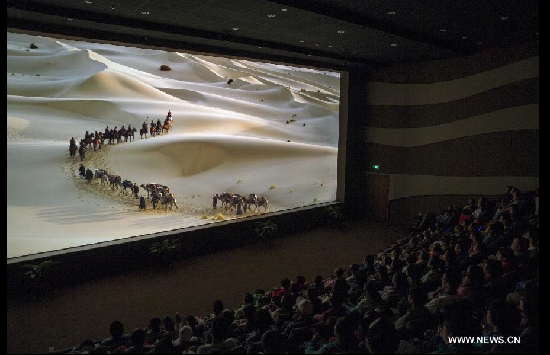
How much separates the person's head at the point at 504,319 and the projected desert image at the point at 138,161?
668 cm

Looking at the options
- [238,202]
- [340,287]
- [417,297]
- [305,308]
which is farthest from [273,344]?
[238,202]

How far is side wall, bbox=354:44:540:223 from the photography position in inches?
339

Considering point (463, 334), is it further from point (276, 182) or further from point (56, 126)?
point (56, 126)

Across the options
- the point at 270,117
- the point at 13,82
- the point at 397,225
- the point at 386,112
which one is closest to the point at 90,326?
the point at 397,225

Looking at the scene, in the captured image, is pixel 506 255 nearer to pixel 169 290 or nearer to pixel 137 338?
pixel 137 338

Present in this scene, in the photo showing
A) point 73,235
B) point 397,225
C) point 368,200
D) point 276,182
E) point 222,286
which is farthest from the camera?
point 276,182

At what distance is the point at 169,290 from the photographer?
21.0 feet

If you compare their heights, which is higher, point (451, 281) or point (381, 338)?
point (451, 281)

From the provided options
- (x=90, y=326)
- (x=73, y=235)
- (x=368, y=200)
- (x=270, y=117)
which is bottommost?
(x=90, y=326)

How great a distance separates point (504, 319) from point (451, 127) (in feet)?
27.0

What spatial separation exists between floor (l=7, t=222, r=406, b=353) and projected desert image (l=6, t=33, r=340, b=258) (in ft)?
4.45

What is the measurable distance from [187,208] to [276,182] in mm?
4150

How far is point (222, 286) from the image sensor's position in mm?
6625

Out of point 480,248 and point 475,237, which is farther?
point 475,237
